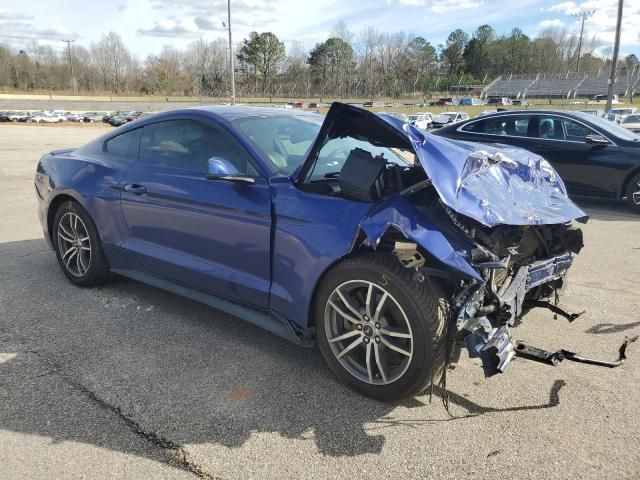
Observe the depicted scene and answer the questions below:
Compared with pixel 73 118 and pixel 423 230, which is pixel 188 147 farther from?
pixel 73 118

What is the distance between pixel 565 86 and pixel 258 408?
95.4 m

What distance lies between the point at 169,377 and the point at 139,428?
0.52 metres

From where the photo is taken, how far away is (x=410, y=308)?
8.96ft

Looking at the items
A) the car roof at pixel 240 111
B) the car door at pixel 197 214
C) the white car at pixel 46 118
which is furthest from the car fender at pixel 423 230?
the white car at pixel 46 118

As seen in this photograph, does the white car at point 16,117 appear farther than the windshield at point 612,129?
Yes

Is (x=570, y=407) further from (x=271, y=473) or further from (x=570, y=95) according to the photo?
(x=570, y=95)

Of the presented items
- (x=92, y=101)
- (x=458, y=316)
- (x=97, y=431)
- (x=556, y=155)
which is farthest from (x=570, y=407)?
(x=92, y=101)

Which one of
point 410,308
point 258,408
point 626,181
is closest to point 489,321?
point 410,308

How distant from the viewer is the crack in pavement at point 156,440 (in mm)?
2484

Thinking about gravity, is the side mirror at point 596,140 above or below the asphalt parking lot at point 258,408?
above

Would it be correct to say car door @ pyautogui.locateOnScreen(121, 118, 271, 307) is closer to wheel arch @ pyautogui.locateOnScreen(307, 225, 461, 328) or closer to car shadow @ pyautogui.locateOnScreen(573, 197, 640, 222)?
wheel arch @ pyautogui.locateOnScreen(307, 225, 461, 328)

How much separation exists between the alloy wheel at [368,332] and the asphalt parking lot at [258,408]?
19 centimetres

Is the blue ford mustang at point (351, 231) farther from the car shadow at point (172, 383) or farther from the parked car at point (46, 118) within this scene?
the parked car at point (46, 118)

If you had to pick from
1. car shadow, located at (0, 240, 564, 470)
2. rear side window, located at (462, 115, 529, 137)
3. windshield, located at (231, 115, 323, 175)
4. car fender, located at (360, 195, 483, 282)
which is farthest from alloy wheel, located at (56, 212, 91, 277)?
rear side window, located at (462, 115, 529, 137)
